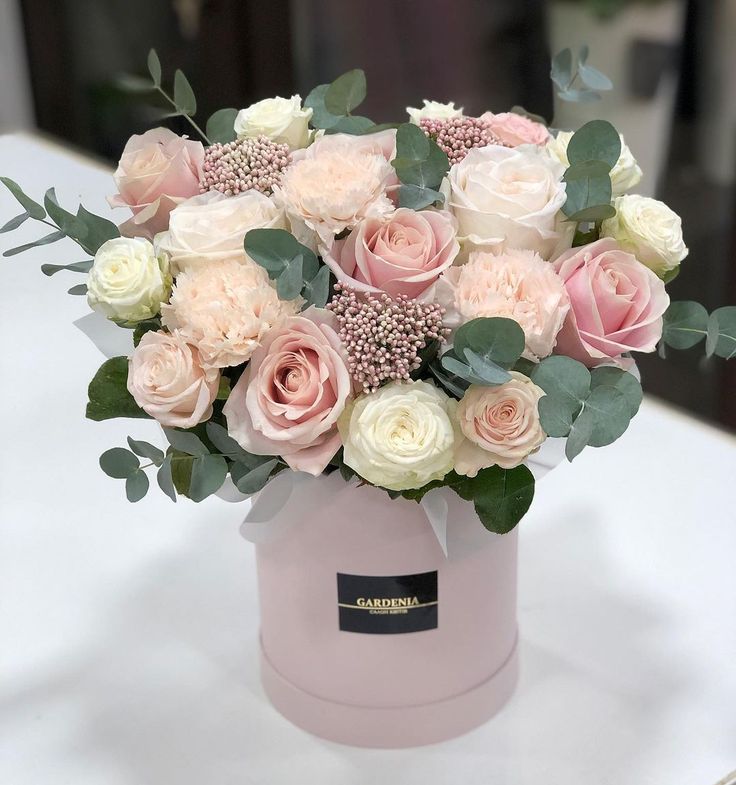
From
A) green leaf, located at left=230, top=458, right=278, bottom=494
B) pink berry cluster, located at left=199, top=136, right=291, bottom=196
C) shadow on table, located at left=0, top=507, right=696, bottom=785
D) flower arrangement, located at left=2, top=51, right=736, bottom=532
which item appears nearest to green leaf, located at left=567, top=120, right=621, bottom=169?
flower arrangement, located at left=2, top=51, right=736, bottom=532

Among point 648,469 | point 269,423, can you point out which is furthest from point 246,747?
point 648,469

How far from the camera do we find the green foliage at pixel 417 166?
2.60 feet

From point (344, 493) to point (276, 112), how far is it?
0.30m

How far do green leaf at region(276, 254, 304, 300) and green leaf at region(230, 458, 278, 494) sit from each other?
0.40 feet

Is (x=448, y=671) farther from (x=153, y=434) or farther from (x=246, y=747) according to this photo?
(x=153, y=434)

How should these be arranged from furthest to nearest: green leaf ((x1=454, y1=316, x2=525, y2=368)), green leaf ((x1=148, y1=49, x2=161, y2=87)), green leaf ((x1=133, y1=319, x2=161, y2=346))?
green leaf ((x1=148, y1=49, x2=161, y2=87)) → green leaf ((x1=133, y1=319, x2=161, y2=346)) → green leaf ((x1=454, y1=316, x2=525, y2=368))

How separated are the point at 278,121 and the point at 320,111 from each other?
7 cm

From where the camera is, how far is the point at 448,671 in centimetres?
95

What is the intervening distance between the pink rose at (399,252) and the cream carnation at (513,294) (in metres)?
0.02

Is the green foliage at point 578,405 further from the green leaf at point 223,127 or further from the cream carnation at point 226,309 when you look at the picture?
the green leaf at point 223,127

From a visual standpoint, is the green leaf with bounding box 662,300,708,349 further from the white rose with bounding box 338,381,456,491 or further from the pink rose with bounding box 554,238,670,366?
the white rose with bounding box 338,381,456,491

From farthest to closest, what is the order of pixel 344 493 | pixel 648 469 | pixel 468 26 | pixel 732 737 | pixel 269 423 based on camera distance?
pixel 468 26, pixel 648 469, pixel 732 737, pixel 344 493, pixel 269 423

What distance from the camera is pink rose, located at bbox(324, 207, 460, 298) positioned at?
2.48 feet

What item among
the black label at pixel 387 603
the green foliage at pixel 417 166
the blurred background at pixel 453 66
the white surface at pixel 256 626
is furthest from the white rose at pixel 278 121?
the blurred background at pixel 453 66
